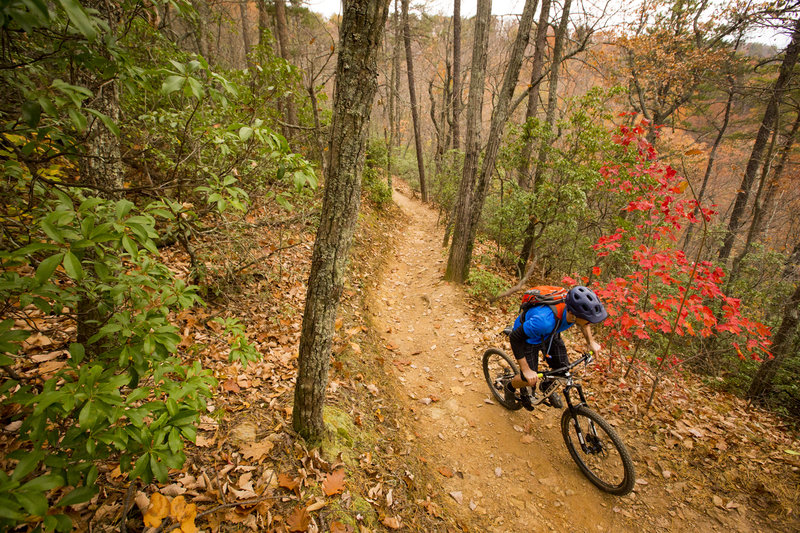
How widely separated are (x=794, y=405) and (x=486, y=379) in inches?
204

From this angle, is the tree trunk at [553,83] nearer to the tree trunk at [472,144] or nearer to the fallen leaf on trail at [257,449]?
the tree trunk at [472,144]

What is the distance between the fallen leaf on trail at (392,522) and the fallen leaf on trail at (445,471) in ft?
3.82

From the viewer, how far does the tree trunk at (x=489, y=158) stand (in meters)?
6.46

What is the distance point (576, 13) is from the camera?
764 cm

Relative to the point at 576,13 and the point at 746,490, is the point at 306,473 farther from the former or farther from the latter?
the point at 576,13

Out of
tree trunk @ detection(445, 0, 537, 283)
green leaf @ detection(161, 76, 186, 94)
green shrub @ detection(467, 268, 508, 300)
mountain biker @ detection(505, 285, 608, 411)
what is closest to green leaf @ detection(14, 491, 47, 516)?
green leaf @ detection(161, 76, 186, 94)

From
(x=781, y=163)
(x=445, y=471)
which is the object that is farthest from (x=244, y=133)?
(x=781, y=163)

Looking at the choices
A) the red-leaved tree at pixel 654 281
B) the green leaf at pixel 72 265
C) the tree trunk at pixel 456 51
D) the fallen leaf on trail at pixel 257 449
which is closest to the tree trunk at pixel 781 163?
the red-leaved tree at pixel 654 281

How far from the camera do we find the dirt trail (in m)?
3.66

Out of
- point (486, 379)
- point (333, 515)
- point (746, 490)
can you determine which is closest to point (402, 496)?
point (333, 515)

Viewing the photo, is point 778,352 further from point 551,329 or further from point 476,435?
point 476,435

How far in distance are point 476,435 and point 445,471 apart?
837mm

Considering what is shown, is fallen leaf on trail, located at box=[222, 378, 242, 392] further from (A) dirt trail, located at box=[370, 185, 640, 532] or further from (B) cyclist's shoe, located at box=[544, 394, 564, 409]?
(B) cyclist's shoe, located at box=[544, 394, 564, 409]

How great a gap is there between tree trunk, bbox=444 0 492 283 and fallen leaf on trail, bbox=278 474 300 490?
6.20 m
